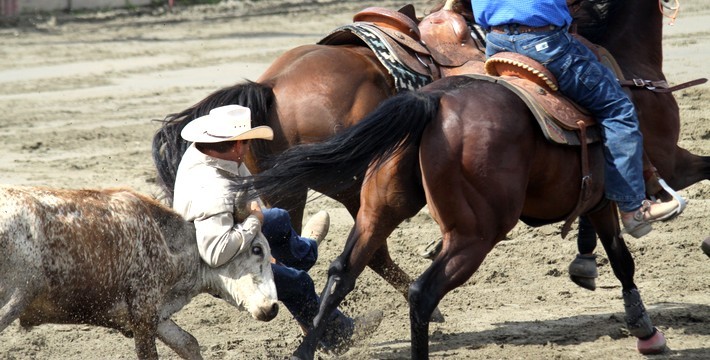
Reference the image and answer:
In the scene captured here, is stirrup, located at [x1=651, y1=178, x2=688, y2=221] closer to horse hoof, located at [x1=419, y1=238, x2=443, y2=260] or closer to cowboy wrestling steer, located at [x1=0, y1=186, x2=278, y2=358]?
horse hoof, located at [x1=419, y1=238, x2=443, y2=260]

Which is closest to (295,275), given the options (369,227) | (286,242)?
(286,242)

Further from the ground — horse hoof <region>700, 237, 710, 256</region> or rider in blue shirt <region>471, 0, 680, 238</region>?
rider in blue shirt <region>471, 0, 680, 238</region>

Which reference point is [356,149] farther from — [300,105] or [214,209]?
[300,105]

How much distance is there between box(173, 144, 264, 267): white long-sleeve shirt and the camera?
176 inches

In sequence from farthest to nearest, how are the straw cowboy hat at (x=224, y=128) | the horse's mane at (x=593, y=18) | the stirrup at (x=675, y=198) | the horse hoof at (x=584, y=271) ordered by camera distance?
the horse hoof at (x=584, y=271)
the horse's mane at (x=593, y=18)
the stirrup at (x=675, y=198)
the straw cowboy hat at (x=224, y=128)

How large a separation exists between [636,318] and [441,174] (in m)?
1.54

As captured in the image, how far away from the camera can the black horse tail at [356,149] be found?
15.1 feet

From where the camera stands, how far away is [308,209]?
25.7ft

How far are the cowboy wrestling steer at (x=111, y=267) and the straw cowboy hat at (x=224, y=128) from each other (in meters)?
0.35

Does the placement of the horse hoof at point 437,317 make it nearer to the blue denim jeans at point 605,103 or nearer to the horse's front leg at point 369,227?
the horse's front leg at point 369,227

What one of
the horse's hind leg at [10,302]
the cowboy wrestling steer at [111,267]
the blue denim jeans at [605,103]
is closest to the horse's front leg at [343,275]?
the cowboy wrestling steer at [111,267]

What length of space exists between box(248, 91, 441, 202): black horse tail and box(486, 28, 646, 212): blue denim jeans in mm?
662

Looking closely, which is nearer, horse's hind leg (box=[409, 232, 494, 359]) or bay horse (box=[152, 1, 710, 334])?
horse's hind leg (box=[409, 232, 494, 359])

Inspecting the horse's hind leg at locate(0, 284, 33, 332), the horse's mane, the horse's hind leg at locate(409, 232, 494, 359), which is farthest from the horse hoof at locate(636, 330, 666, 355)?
the horse's hind leg at locate(0, 284, 33, 332)
